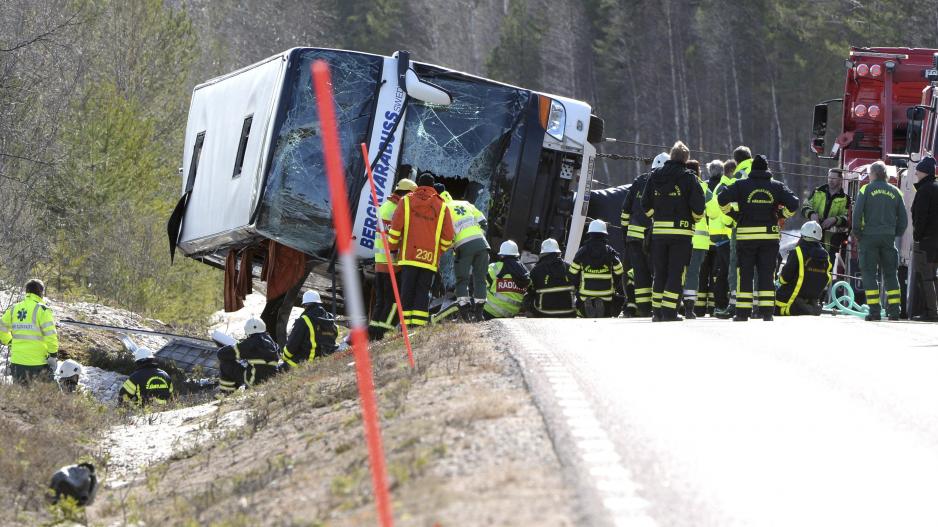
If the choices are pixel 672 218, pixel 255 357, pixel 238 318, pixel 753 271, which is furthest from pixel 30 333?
pixel 238 318

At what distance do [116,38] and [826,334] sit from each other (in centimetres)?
2974

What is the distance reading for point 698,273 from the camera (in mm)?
17422

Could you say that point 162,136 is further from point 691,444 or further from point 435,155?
point 691,444

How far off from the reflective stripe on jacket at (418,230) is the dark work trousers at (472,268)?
95cm

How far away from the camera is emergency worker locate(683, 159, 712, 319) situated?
55.2ft

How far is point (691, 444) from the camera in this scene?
7348 millimetres

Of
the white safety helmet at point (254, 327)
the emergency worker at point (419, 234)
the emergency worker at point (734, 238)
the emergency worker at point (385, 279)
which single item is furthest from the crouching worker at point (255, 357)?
the emergency worker at point (734, 238)

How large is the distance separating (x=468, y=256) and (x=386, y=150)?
1.57 metres

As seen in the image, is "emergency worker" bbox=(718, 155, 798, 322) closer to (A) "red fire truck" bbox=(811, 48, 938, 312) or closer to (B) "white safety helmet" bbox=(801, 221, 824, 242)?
(B) "white safety helmet" bbox=(801, 221, 824, 242)

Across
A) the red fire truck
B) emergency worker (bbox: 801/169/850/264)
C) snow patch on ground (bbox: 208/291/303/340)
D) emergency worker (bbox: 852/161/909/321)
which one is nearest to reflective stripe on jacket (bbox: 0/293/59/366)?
emergency worker (bbox: 852/161/909/321)

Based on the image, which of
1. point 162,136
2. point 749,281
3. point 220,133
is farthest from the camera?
point 162,136

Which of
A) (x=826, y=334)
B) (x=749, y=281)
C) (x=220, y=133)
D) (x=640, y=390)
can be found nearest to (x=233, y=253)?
(x=220, y=133)

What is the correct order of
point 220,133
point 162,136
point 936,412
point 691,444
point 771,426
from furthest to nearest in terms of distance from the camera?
point 162,136, point 220,133, point 936,412, point 771,426, point 691,444

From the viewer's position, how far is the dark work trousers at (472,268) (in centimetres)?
1498
